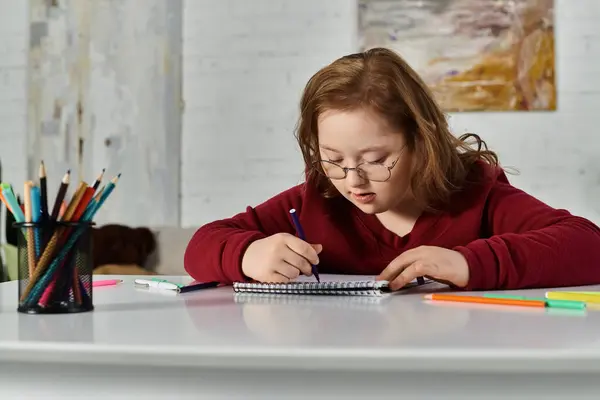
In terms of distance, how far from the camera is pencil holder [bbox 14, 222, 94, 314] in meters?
0.75

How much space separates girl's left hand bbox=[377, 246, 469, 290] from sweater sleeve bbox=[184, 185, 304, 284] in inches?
9.0

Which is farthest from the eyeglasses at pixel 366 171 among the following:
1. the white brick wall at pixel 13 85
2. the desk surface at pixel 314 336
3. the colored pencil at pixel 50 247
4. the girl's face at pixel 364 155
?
the white brick wall at pixel 13 85

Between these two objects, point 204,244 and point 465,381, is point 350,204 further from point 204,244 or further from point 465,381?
point 465,381

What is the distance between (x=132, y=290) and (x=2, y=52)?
112 inches

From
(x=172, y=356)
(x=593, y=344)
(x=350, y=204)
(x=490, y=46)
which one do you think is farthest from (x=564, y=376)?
(x=490, y=46)

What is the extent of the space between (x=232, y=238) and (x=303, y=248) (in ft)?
0.68

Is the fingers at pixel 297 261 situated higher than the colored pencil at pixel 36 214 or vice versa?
the colored pencil at pixel 36 214

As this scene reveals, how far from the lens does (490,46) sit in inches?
124

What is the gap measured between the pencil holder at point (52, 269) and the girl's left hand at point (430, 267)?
36 centimetres

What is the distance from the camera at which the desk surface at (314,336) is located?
0.50 metres

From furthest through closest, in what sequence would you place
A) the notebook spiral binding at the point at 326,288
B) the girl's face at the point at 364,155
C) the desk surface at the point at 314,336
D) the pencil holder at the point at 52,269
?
the girl's face at the point at 364,155, the notebook spiral binding at the point at 326,288, the pencil holder at the point at 52,269, the desk surface at the point at 314,336

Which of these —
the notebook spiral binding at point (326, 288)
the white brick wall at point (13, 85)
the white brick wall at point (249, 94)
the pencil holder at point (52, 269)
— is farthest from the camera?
the white brick wall at point (13, 85)

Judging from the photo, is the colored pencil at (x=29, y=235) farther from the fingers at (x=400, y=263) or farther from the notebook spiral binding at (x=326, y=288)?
the fingers at (x=400, y=263)

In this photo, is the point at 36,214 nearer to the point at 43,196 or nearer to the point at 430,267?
the point at 43,196
